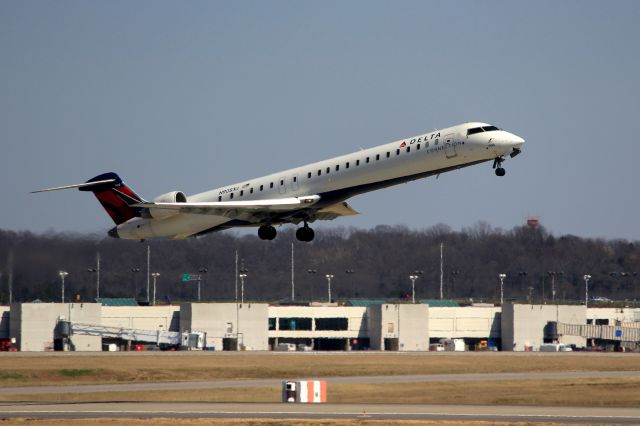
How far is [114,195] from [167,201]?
4.27 meters

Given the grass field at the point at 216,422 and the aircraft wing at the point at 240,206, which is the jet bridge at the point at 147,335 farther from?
the grass field at the point at 216,422

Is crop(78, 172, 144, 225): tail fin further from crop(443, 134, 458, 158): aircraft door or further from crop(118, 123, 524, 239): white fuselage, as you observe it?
crop(443, 134, 458, 158): aircraft door

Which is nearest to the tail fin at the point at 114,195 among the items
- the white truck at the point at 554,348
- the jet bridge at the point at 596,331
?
the white truck at the point at 554,348

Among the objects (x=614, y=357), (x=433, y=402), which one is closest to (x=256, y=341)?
(x=614, y=357)

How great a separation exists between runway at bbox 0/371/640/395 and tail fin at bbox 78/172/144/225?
7629mm

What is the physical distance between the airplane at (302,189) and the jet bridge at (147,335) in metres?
25.8

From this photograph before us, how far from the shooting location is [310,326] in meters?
90.1

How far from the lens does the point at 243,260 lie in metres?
96.0

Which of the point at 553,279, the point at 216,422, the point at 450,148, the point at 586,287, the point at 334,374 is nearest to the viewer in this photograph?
the point at 216,422

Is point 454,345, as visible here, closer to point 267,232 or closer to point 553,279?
point 553,279

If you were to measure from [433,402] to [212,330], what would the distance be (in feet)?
132

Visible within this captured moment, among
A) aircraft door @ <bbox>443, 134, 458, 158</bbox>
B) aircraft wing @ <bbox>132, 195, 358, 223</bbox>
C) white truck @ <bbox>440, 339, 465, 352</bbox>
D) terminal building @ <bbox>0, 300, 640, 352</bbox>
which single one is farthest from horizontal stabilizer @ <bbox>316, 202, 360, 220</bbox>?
white truck @ <bbox>440, 339, 465, 352</bbox>

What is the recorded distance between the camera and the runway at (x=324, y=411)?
3659 centimetres

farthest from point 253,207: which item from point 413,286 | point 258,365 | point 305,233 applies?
point 413,286
